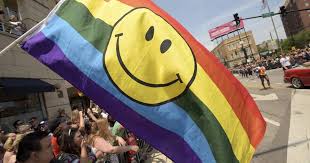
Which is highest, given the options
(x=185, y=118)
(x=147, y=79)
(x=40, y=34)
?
(x=40, y=34)

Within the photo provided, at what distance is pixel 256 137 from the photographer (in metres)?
3.35

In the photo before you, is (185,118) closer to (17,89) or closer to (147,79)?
(147,79)

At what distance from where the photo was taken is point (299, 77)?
56.3 feet

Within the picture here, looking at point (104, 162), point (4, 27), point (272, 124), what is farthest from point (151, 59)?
point (4, 27)

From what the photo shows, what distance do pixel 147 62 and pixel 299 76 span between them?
15.7 meters

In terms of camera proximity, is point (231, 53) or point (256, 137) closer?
point (256, 137)

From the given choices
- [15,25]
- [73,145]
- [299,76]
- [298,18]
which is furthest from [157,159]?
[298,18]

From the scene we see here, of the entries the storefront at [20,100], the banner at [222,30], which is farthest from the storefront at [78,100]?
the banner at [222,30]

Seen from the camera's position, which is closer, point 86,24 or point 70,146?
point 86,24

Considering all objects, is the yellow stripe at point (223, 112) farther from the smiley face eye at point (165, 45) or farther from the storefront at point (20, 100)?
the storefront at point (20, 100)

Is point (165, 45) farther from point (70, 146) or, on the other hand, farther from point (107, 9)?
point (70, 146)

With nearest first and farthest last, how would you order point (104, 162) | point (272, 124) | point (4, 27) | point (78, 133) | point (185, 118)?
1. point (185, 118)
2. point (78, 133)
3. point (104, 162)
4. point (272, 124)
5. point (4, 27)

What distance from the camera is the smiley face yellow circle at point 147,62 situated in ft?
9.86

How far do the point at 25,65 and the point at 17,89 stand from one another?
2.53 m
